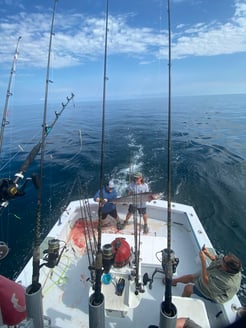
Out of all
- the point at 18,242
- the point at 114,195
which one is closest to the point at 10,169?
the point at 18,242

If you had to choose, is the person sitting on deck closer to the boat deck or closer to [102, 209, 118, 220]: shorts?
the boat deck

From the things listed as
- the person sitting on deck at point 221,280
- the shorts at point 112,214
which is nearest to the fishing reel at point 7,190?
the person sitting on deck at point 221,280

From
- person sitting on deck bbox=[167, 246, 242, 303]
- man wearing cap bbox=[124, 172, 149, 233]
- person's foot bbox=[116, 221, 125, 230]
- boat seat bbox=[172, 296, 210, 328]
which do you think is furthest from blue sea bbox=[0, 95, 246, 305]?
boat seat bbox=[172, 296, 210, 328]

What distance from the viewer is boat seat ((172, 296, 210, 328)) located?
93.8 inches

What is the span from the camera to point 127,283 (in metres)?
2.97

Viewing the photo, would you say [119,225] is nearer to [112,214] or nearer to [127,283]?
[112,214]

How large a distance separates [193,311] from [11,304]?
80.5 inches

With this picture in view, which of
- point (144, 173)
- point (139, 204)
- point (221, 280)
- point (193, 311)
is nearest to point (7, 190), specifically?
point (193, 311)

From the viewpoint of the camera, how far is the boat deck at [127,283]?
9.17ft

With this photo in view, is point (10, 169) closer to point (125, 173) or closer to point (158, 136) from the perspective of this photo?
point (125, 173)

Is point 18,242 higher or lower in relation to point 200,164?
lower

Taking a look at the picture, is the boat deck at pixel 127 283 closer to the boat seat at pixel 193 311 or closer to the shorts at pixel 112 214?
the boat seat at pixel 193 311

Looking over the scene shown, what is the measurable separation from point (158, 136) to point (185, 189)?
302 inches

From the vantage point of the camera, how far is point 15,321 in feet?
6.79
